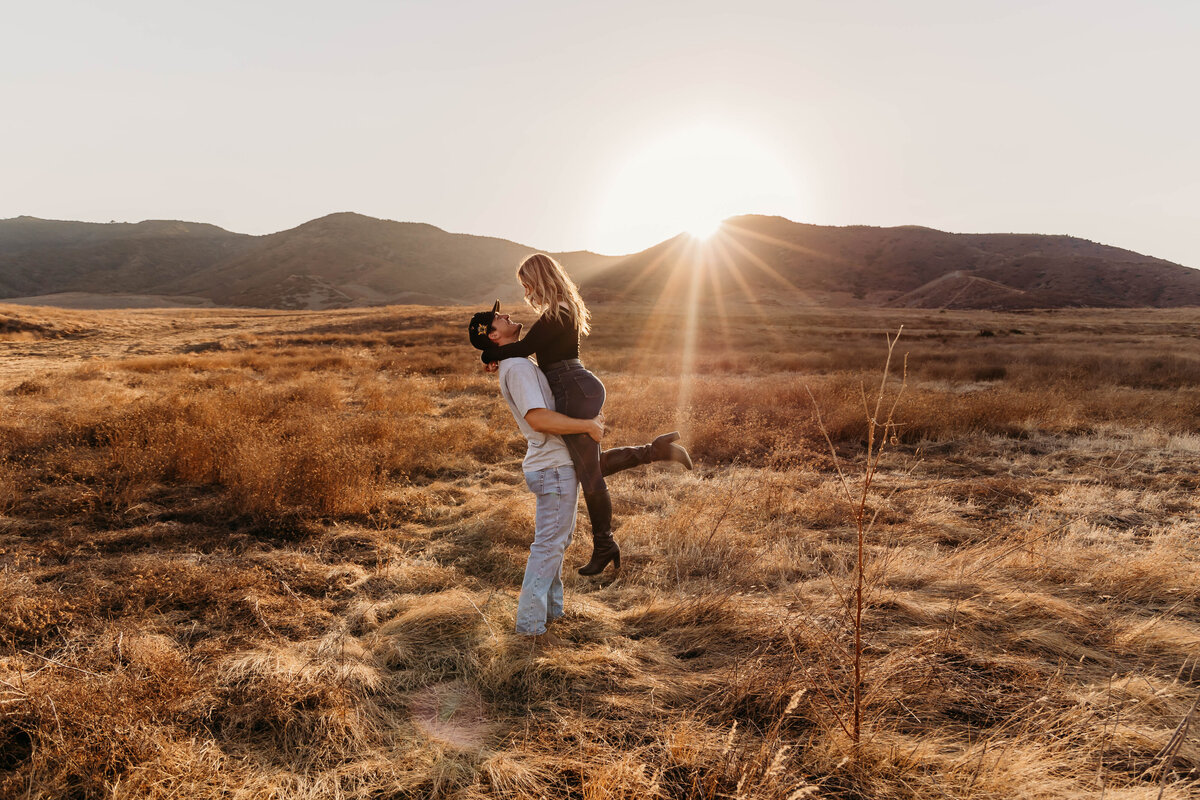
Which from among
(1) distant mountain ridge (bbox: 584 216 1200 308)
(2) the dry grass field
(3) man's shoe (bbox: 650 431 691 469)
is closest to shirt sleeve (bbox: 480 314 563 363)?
(3) man's shoe (bbox: 650 431 691 469)

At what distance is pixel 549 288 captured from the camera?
301 cm

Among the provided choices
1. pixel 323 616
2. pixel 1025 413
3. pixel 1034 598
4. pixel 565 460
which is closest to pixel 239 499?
pixel 323 616

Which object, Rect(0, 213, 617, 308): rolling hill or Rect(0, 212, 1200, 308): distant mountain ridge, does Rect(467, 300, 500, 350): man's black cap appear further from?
Rect(0, 213, 617, 308): rolling hill

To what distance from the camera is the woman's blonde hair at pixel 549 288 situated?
3.01m

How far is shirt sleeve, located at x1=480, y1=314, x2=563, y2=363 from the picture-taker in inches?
118

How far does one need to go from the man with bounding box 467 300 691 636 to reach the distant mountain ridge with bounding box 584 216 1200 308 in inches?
3113

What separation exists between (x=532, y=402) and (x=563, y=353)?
0.38 m

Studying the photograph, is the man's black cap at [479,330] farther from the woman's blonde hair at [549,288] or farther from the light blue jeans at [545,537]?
the light blue jeans at [545,537]

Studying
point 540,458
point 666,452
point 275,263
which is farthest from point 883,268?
point 275,263

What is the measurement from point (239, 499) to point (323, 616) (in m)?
2.46

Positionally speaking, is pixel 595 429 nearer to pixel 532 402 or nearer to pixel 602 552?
pixel 532 402

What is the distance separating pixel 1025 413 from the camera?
988cm

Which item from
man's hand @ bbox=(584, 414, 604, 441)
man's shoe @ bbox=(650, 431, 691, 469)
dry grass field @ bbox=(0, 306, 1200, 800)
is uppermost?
man's hand @ bbox=(584, 414, 604, 441)

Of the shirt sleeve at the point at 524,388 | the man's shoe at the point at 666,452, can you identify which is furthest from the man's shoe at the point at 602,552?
the shirt sleeve at the point at 524,388
